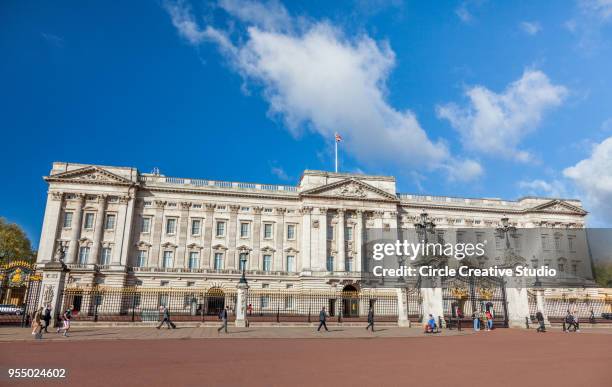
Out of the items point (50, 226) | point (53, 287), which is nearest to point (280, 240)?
point (50, 226)

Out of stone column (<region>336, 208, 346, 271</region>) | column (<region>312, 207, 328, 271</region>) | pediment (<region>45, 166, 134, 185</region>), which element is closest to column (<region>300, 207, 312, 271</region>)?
column (<region>312, 207, 328, 271</region>)

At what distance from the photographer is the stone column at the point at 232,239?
52.4 m

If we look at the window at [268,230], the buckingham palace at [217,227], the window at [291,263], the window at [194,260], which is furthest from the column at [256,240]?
the window at [194,260]

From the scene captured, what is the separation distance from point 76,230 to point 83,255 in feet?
9.96

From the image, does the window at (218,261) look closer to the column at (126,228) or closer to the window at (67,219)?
the column at (126,228)

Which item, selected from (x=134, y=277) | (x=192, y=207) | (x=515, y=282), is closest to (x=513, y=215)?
(x=515, y=282)

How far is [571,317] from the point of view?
29203 millimetres

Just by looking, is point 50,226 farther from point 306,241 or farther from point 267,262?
point 306,241

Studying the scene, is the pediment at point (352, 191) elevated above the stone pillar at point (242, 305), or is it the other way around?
the pediment at point (352, 191)

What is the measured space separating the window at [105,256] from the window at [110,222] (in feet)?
8.32

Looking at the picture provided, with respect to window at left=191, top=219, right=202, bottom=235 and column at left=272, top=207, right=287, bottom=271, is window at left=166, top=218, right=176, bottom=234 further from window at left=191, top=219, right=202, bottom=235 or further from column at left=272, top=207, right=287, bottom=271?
column at left=272, top=207, right=287, bottom=271

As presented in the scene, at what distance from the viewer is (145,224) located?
171 ft

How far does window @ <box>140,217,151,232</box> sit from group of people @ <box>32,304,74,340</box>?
27420 mm

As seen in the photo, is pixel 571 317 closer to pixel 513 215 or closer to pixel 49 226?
pixel 513 215
